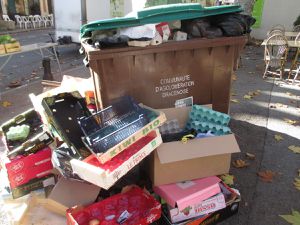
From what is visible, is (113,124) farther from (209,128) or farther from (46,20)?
(46,20)

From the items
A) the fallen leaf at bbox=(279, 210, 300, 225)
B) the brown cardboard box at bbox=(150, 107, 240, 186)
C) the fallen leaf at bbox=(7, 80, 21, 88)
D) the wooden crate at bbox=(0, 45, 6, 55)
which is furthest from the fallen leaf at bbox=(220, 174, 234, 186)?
the fallen leaf at bbox=(7, 80, 21, 88)

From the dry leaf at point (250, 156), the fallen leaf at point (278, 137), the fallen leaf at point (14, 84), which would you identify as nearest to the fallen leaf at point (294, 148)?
the fallen leaf at point (278, 137)

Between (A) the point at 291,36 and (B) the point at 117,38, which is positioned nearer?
(B) the point at 117,38

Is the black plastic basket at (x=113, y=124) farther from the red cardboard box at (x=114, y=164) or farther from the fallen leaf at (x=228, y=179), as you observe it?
the fallen leaf at (x=228, y=179)

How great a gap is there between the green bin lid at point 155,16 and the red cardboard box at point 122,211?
1.55 m

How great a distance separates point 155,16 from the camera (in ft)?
9.57

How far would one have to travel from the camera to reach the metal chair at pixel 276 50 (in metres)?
6.97

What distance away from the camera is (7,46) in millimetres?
6098

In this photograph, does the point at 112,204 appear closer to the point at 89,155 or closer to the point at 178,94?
the point at 89,155

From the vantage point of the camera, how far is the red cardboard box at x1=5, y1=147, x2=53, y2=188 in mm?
2630

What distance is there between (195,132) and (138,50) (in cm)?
96

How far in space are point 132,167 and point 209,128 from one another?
0.96 meters

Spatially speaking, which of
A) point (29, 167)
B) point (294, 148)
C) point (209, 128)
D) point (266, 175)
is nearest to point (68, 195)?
point (29, 167)

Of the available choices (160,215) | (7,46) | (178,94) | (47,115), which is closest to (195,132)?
(178,94)
